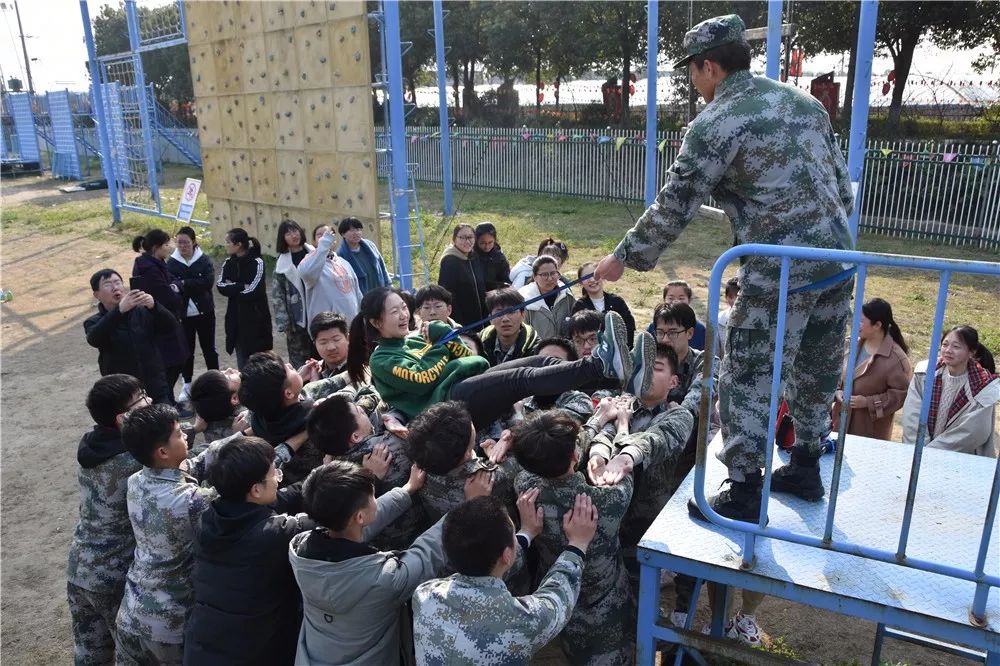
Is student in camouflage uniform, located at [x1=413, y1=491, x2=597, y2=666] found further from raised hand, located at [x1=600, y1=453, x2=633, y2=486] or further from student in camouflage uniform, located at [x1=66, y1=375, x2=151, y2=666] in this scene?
student in camouflage uniform, located at [x1=66, y1=375, x2=151, y2=666]

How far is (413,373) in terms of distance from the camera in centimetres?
329

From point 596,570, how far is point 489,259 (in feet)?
12.7

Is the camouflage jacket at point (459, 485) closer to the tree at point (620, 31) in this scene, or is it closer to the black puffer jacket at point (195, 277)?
the black puffer jacket at point (195, 277)

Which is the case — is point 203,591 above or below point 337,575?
below

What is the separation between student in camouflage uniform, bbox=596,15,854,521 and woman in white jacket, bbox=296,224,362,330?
143 inches

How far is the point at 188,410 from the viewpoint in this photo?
6.31 metres

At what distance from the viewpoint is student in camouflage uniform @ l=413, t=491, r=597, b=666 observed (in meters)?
2.07

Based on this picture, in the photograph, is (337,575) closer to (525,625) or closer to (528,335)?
(525,625)

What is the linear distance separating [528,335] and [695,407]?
3.81 feet

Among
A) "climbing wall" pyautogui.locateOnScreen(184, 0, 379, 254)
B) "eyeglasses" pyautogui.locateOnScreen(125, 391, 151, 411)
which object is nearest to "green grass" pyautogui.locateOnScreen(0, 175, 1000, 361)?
"climbing wall" pyautogui.locateOnScreen(184, 0, 379, 254)

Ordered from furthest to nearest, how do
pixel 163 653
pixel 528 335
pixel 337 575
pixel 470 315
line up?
pixel 470 315 < pixel 528 335 < pixel 163 653 < pixel 337 575

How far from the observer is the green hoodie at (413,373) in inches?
130

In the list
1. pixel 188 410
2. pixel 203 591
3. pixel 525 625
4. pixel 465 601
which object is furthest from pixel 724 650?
pixel 188 410

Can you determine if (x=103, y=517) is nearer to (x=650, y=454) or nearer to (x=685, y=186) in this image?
(x=650, y=454)
